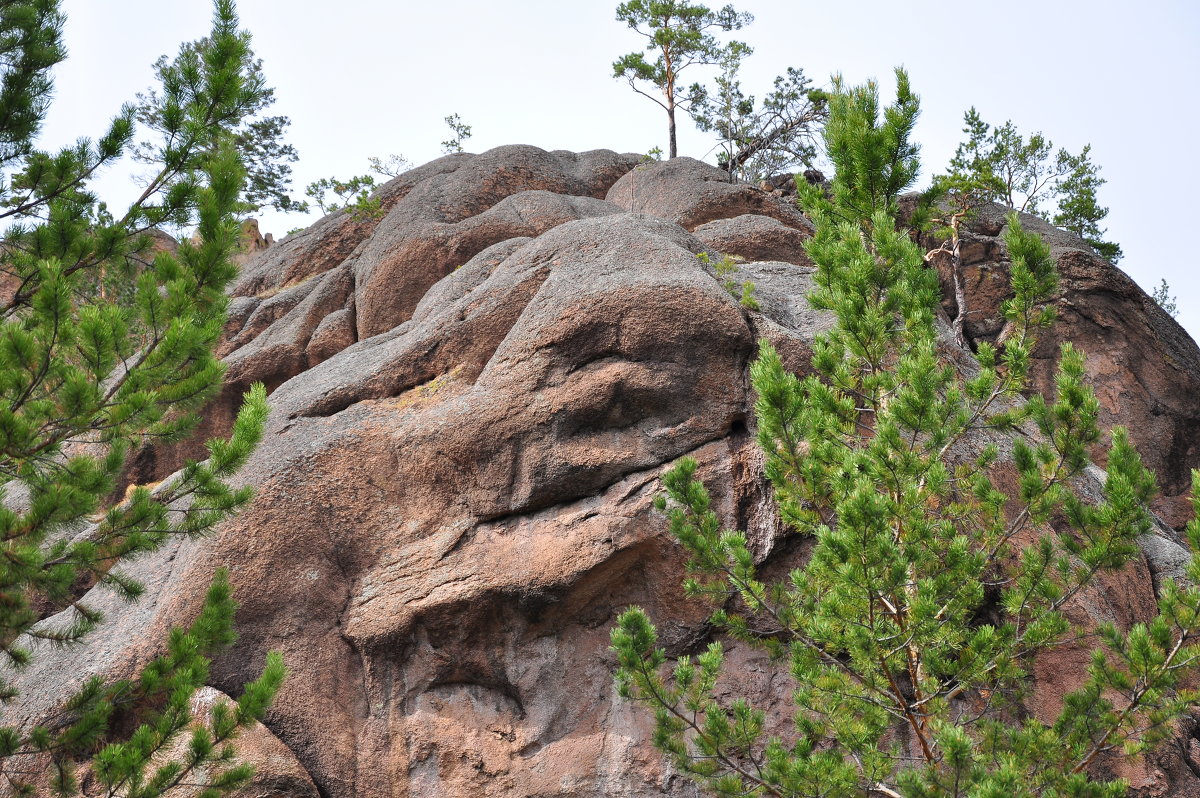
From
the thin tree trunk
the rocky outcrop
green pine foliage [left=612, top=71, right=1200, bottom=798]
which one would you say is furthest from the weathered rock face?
the thin tree trunk

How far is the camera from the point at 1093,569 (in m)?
7.25

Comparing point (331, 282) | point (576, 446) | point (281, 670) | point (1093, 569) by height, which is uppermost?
point (331, 282)

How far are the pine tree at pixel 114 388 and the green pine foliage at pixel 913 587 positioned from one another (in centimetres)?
333

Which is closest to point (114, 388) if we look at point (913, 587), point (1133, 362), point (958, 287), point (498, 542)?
point (498, 542)

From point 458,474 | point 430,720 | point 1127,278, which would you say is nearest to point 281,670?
point 430,720

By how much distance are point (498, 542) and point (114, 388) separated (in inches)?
155

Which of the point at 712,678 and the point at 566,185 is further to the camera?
the point at 566,185

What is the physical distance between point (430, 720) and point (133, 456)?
7.73 meters

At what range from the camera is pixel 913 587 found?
782 cm

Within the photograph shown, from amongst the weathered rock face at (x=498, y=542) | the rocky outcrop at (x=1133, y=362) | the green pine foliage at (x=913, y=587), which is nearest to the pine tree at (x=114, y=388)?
the weathered rock face at (x=498, y=542)

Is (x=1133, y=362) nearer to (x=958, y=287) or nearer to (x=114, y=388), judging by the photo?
(x=958, y=287)

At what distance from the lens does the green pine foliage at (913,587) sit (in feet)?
22.6

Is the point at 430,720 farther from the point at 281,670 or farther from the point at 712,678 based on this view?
the point at 712,678

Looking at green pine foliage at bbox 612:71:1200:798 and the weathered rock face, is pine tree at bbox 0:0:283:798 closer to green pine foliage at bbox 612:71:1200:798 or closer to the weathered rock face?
the weathered rock face
